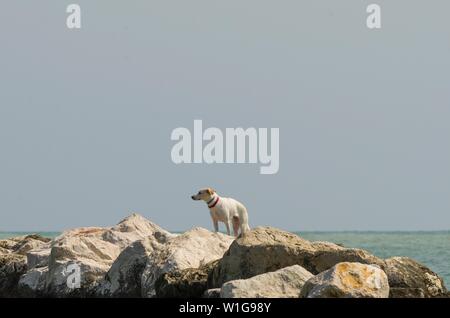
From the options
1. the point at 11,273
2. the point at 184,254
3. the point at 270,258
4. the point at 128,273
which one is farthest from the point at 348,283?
the point at 11,273

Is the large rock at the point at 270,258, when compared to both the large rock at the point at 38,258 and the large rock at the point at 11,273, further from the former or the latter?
the large rock at the point at 11,273

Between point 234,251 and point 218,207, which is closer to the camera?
point 234,251

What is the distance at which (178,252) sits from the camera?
19016 millimetres

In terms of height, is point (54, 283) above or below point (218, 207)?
below

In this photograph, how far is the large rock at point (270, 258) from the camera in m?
17.5

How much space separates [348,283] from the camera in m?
14.7

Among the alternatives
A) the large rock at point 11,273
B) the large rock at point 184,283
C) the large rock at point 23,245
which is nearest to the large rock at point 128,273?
the large rock at point 184,283

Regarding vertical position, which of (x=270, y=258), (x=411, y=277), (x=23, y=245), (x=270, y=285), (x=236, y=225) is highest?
(x=236, y=225)

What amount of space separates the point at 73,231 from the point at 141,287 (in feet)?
17.6

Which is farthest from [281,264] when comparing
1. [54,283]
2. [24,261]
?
[24,261]

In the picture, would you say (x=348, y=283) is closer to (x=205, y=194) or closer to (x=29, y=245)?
(x=205, y=194)

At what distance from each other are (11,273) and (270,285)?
30.7ft
